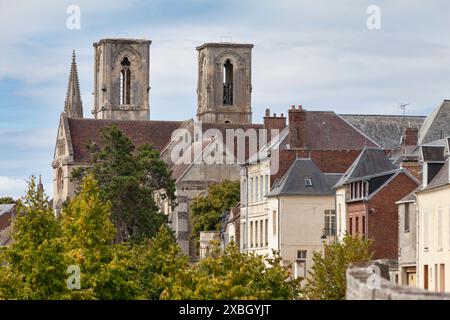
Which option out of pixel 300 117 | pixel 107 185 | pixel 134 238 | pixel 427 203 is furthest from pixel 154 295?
pixel 107 185

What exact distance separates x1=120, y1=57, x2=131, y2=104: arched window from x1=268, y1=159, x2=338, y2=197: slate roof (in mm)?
93765

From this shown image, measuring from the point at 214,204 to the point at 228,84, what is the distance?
210 ft

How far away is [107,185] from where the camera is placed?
11862 centimetres

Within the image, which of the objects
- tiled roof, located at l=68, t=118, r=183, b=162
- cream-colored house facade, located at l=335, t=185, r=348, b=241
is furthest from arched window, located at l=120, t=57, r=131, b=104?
cream-colored house facade, located at l=335, t=185, r=348, b=241

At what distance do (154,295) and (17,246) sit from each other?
5274mm

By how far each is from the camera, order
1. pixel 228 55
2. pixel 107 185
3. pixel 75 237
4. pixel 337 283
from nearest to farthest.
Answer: pixel 337 283, pixel 75 237, pixel 107 185, pixel 228 55

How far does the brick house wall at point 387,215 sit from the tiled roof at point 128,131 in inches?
3335

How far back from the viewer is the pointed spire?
607ft

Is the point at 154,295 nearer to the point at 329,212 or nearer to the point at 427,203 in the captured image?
the point at 427,203

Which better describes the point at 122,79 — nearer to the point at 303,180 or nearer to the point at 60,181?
the point at 60,181

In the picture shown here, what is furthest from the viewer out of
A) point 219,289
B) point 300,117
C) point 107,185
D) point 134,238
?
point 107,185

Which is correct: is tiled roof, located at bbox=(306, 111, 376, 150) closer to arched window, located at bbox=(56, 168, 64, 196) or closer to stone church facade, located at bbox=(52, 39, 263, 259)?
stone church facade, located at bbox=(52, 39, 263, 259)

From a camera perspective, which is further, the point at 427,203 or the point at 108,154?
the point at 108,154

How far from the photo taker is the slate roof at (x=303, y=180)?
84000 mm
